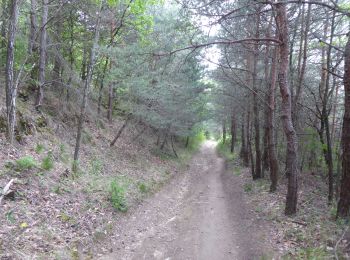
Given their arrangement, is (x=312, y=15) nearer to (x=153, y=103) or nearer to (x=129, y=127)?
(x=153, y=103)

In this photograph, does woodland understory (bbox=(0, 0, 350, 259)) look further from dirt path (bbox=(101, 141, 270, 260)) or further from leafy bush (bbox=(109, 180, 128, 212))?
dirt path (bbox=(101, 141, 270, 260))

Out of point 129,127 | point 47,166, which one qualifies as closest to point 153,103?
point 129,127

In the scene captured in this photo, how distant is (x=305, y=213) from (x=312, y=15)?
672cm

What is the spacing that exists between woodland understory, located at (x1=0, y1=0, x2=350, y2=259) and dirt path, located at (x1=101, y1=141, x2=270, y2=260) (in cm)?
50

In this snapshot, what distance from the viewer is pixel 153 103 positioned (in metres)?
16.2

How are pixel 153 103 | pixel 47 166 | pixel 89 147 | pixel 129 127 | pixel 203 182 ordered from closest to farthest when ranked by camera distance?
pixel 47 166
pixel 89 147
pixel 203 182
pixel 153 103
pixel 129 127

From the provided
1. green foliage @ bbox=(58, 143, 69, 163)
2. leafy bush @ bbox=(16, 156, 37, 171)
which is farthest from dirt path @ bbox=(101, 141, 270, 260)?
green foliage @ bbox=(58, 143, 69, 163)

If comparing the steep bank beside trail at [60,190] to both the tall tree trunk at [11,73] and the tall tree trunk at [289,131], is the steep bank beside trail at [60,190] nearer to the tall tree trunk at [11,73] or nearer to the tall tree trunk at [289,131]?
the tall tree trunk at [11,73]

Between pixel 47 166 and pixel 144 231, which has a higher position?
pixel 47 166

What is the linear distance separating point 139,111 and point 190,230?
29.9ft

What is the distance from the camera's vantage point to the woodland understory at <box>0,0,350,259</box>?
612 cm

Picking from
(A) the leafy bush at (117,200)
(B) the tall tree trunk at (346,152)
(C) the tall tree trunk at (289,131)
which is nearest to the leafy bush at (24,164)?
(A) the leafy bush at (117,200)

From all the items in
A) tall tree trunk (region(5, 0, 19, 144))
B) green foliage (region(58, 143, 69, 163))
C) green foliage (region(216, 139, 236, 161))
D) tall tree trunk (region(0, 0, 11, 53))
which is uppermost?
tall tree trunk (region(0, 0, 11, 53))

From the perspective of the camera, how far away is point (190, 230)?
7355 mm
